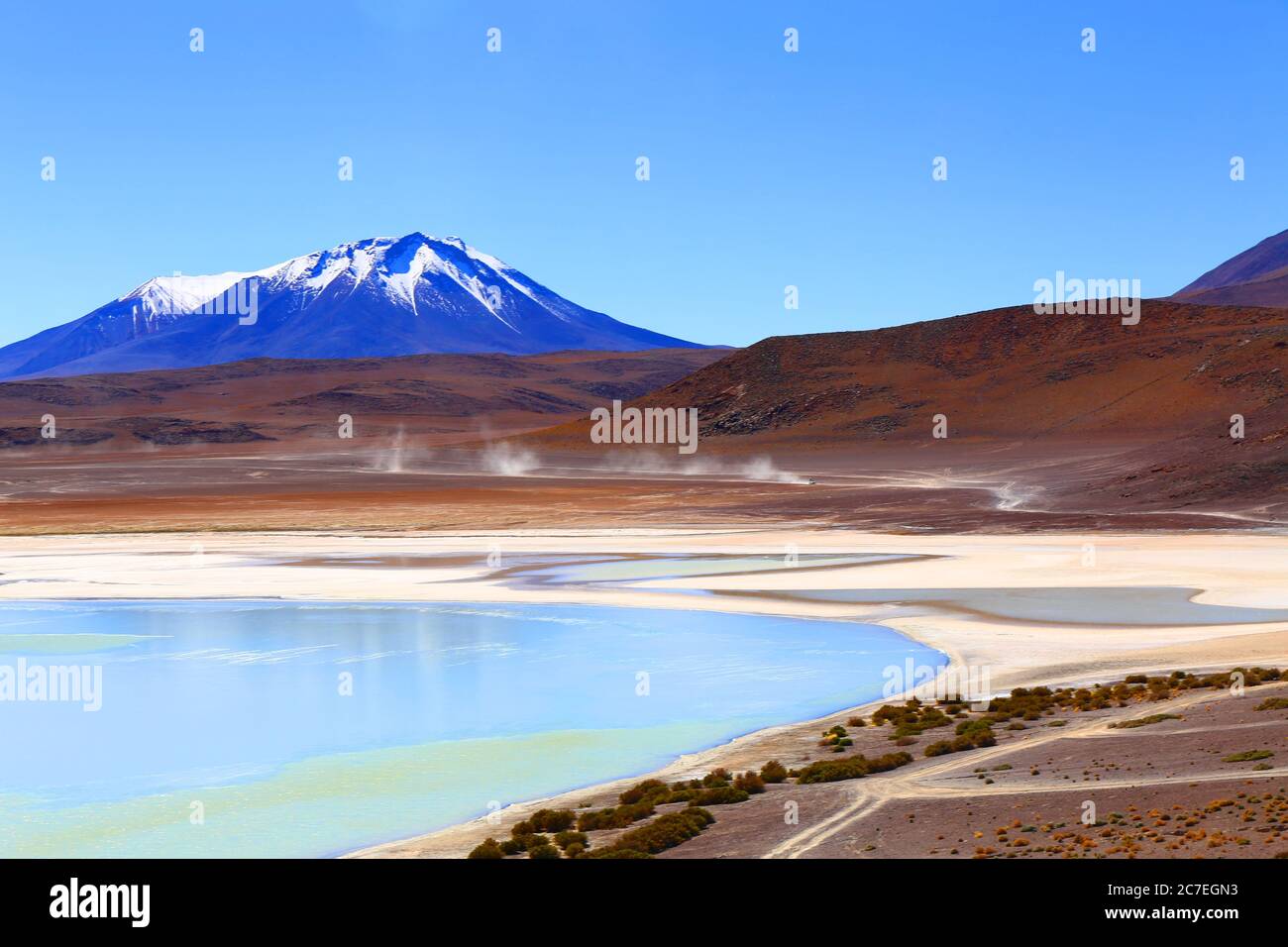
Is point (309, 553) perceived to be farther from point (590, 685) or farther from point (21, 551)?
point (590, 685)

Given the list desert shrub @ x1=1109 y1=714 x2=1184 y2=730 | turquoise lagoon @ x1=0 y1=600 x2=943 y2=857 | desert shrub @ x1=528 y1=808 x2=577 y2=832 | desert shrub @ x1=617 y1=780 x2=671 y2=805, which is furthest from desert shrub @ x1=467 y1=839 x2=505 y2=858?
desert shrub @ x1=1109 y1=714 x2=1184 y2=730

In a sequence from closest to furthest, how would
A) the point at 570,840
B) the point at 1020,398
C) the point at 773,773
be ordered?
the point at 570,840 → the point at 773,773 → the point at 1020,398

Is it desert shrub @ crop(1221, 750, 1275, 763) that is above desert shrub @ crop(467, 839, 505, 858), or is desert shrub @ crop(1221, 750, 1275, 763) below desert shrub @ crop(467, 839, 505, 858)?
above

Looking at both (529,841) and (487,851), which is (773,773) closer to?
(529,841)

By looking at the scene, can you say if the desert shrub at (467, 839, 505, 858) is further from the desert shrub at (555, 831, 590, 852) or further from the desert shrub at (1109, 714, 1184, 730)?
the desert shrub at (1109, 714, 1184, 730)

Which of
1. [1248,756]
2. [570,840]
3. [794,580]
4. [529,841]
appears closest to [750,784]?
[570,840]
